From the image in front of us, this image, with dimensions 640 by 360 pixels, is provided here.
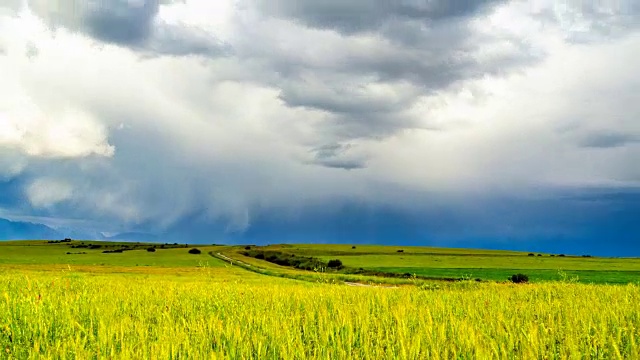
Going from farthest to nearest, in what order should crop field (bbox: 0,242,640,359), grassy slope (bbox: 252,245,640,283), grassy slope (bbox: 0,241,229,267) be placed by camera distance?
grassy slope (bbox: 0,241,229,267) < grassy slope (bbox: 252,245,640,283) < crop field (bbox: 0,242,640,359)

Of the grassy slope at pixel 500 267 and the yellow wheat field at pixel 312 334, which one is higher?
the yellow wheat field at pixel 312 334

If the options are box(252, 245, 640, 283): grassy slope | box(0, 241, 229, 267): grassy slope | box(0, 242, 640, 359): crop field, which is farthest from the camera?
box(0, 241, 229, 267): grassy slope

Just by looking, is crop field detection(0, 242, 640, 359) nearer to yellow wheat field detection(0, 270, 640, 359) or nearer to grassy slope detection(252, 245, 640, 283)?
yellow wheat field detection(0, 270, 640, 359)

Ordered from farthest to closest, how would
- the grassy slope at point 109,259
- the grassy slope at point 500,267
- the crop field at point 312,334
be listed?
the grassy slope at point 109,259 < the grassy slope at point 500,267 < the crop field at point 312,334

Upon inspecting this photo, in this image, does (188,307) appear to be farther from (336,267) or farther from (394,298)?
(336,267)

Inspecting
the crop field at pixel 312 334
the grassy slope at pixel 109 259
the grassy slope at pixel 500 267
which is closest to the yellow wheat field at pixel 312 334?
the crop field at pixel 312 334

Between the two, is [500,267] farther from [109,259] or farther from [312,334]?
[312,334]

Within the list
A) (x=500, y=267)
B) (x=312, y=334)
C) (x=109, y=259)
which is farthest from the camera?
(x=109, y=259)

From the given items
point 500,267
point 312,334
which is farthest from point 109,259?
point 312,334

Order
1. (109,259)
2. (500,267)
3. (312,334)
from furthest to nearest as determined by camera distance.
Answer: (109,259), (500,267), (312,334)

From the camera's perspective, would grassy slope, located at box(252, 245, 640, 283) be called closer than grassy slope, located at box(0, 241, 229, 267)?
Yes

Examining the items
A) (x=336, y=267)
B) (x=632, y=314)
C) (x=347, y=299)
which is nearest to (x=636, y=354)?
(x=632, y=314)

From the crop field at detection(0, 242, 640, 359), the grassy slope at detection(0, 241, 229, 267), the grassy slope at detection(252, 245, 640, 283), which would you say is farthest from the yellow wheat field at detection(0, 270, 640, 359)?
the grassy slope at detection(0, 241, 229, 267)

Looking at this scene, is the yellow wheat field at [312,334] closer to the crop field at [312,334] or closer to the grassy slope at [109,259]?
the crop field at [312,334]
